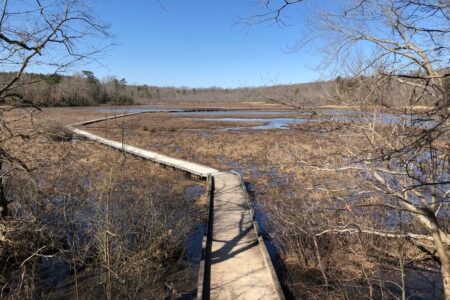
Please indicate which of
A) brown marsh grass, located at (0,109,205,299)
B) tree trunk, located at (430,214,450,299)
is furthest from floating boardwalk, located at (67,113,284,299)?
tree trunk, located at (430,214,450,299)

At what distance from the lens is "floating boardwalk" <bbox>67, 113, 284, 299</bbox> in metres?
6.89

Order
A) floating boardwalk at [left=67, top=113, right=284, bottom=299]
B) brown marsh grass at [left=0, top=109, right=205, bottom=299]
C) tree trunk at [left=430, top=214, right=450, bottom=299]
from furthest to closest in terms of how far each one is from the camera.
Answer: floating boardwalk at [left=67, top=113, right=284, bottom=299] → brown marsh grass at [left=0, top=109, right=205, bottom=299] → tree trunk at [left=430, top=214, right=450, bottom=299]

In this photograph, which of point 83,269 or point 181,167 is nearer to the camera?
point 83,269

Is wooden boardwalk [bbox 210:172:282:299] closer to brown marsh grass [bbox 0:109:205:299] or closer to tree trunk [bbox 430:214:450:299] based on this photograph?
brown marsh grass [bbox 0:109:205:299]

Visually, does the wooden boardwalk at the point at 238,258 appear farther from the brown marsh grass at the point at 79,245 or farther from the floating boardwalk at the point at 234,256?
the brown marsh grass at the point at 79,245

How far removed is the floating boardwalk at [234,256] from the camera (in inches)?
271

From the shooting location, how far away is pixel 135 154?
22016 millimetres

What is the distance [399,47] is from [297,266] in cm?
541

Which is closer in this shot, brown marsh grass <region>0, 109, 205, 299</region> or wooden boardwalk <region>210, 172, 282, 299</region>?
brown marsh grass <region>0, 109, 205, 299</region>

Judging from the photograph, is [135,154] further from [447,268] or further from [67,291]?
[447,268]

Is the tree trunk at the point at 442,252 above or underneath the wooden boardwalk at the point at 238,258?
above

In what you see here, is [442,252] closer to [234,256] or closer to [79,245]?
[234,256]

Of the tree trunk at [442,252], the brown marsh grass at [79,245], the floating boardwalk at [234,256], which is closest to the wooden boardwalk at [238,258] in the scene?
the floating boardwalk at [234,256]

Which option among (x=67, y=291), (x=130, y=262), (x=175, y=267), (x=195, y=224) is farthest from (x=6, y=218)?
(x=195, y=224)
